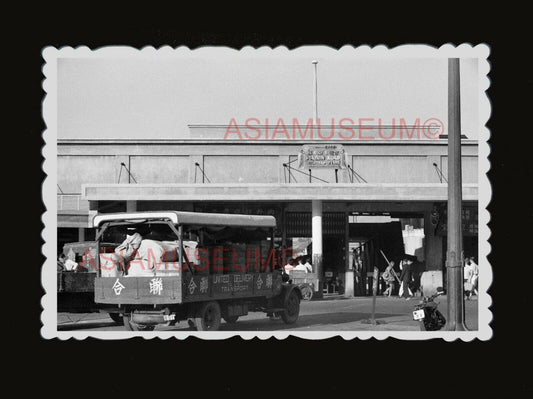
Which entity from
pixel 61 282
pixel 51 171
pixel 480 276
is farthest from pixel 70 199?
pixel 480 276

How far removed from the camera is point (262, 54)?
11.9 m

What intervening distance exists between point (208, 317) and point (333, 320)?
10.2 feet

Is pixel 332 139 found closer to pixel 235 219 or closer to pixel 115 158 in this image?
pixel 115 158

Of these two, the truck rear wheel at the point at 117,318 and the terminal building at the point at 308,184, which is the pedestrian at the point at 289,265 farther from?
the truck rear wheel at the point at 117,318

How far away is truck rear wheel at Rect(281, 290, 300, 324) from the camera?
17.6 metres

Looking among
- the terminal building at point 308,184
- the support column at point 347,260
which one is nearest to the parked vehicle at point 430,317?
the terminal building at point 308,184

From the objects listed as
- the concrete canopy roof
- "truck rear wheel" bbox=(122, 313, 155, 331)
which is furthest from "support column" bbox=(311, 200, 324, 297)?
"truck rear wheel" bbox=(122, 313, 155, 331)

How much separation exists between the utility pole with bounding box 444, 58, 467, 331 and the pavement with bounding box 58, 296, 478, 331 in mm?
257

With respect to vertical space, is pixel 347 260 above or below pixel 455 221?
below

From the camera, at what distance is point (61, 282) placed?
1684cm

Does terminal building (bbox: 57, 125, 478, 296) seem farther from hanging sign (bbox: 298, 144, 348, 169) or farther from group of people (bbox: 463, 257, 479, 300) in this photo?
group of people (bbox: 463, 257, 479, 300)

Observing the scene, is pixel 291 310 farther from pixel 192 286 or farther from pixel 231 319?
pixel 192 286

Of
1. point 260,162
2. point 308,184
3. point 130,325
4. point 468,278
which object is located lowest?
point 130,325

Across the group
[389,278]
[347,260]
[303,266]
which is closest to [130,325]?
[389,278]
